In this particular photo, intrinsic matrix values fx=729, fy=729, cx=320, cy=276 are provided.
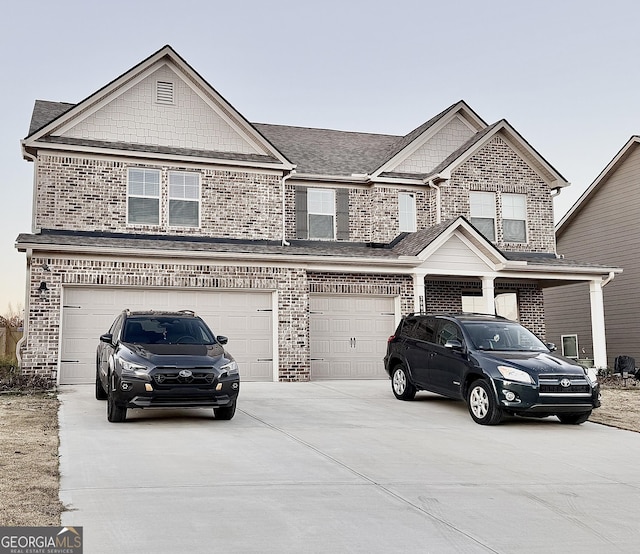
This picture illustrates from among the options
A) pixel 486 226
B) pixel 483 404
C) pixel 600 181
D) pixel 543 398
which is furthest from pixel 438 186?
pixel 543 398

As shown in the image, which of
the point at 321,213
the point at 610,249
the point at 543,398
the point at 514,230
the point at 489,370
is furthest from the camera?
the point at 610,249

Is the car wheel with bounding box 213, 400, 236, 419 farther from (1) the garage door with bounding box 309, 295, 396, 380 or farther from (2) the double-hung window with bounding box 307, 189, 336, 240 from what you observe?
(2) the double-hung window with bounding box 307, 189, 336, 240

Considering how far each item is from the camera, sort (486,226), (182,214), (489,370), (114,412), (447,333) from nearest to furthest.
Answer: (114,412), (489,370), (447,333), (182,214), (486,226)

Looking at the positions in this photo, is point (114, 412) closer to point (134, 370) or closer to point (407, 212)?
point (134, 370)

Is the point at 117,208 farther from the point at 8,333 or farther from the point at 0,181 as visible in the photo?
the point at 8,333

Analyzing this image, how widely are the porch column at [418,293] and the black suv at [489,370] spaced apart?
4667mm

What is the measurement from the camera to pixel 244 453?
8.95m

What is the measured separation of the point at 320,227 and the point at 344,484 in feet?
48.3

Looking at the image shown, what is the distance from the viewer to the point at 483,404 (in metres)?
12.1

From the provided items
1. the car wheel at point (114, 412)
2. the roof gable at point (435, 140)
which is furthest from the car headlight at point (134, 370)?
the roof gable at point (435, 140)

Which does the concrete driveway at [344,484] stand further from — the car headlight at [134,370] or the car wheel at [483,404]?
the car headlight at [134,370]

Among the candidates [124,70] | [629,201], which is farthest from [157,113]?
[629,201]

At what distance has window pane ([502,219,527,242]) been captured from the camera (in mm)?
23031

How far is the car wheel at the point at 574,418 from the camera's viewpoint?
12.3 metres
